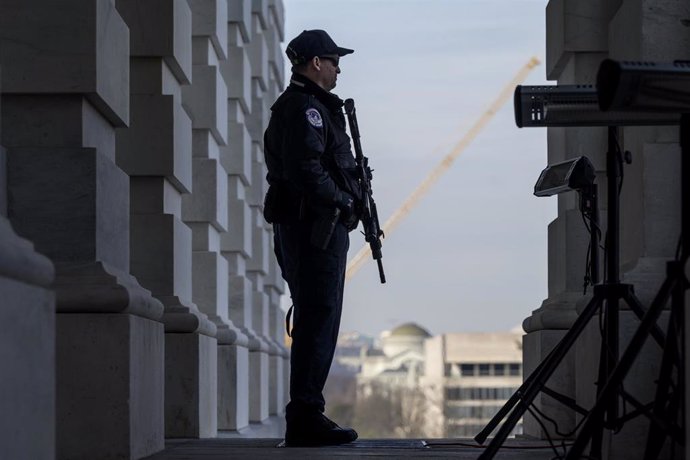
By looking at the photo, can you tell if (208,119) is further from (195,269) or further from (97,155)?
(97,155)

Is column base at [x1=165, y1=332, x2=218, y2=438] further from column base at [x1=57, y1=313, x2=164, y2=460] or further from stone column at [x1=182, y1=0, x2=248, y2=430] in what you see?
column base at [x1=57, y1=313, x2=164, y2=460]

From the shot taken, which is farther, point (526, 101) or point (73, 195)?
point (73, 195)

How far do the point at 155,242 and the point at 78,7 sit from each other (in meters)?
2.53

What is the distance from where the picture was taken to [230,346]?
1160cm

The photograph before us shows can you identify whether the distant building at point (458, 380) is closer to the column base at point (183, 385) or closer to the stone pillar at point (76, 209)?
the column base at point (183, 385)

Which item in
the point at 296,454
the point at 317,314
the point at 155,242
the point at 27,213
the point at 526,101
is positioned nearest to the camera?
the point at 526,101

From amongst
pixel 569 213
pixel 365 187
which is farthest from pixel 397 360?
pixel 365 187

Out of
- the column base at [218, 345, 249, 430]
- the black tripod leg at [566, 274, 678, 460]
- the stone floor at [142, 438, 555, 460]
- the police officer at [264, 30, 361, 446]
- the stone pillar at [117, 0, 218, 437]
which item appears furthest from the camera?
the column base at [218, 345, 249, 430]

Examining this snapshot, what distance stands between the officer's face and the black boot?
4.87 feet

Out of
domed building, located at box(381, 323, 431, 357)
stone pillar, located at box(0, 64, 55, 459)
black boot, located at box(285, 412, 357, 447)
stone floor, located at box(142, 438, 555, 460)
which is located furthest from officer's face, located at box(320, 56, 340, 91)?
domed building, located at box(381, 323, 431, 357)

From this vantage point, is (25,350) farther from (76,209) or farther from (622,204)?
(622,204)

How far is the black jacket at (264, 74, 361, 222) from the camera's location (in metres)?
7.04

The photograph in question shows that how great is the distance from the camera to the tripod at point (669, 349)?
3.98m

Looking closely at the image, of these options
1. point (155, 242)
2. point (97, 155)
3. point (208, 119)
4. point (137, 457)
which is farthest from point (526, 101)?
point (208, 119)
